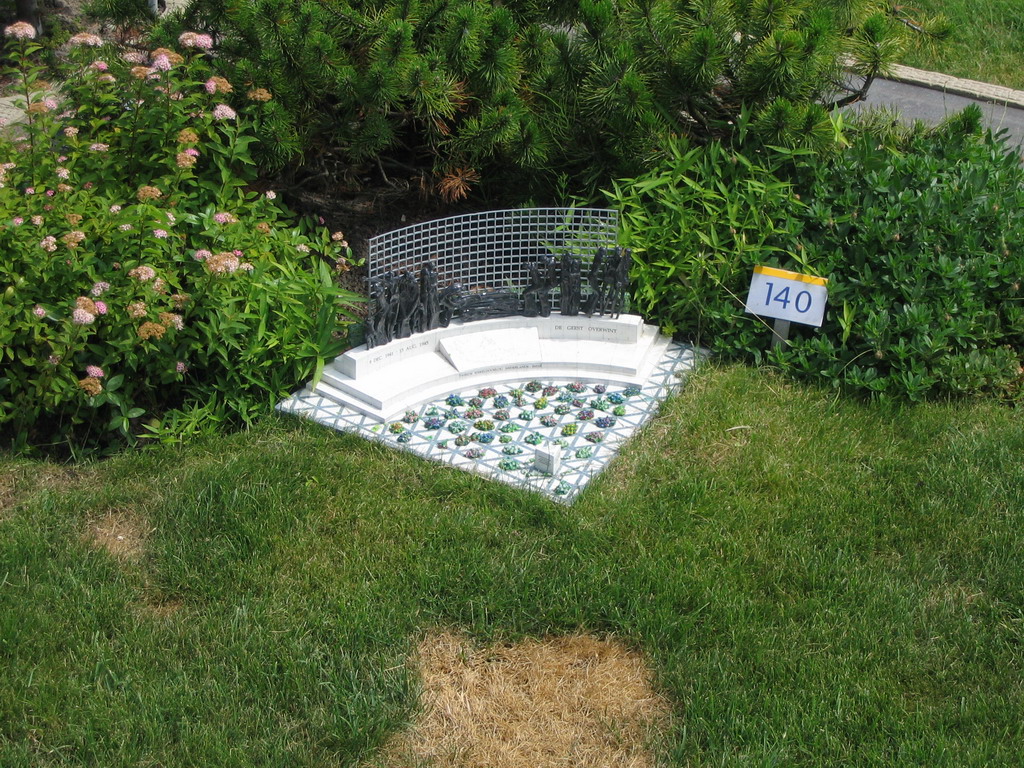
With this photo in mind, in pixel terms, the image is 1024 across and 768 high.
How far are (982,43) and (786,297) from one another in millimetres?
8219

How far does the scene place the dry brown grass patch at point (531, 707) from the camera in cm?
360

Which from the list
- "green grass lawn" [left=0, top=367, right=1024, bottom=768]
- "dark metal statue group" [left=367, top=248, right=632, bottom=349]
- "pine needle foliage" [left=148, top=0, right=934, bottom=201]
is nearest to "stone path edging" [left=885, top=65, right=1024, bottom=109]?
"pine needle foliage" [left=148, top=0, right=934, bottom=201]

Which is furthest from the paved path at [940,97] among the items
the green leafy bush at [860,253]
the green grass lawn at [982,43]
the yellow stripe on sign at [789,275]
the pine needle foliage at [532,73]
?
the yellow stripe on sign at [789,275]

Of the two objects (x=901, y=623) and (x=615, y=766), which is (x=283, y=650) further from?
(x=901, y=623)

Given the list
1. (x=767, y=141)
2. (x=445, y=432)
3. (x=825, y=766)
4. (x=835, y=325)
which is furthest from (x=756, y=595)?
(x=767, y=141)

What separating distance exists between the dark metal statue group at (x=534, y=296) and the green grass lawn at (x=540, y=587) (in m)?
0.81

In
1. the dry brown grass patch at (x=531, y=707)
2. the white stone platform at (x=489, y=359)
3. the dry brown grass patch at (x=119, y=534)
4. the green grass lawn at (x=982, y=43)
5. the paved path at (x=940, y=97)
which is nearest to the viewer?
the dry brown grass patch at (x=531, y=707)

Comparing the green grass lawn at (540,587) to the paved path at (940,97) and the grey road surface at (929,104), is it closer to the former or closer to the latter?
the grey road surface at (929,104)

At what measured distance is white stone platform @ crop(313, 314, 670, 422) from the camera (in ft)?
17.6

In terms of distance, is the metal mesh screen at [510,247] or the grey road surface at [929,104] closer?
the metal mesh screen at [510,247]

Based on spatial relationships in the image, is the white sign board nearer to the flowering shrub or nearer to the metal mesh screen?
the metal mesh screen

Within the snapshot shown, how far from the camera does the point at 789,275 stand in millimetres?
5625

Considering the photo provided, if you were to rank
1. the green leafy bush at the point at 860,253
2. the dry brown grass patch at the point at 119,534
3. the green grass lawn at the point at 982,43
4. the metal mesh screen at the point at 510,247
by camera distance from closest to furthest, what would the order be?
the dry brown grass patch at the point at 119,534, the green leafy bush at the point at 860,253, the metal mesh screen at the point at 510,247, the green grass lawn at the point at 982,43

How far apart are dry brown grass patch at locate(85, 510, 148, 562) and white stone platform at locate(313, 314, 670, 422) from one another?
1159 mm
